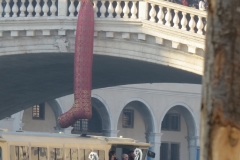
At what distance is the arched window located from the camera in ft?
150

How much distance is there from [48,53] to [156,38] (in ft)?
12.0

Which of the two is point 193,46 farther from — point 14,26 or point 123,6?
point 14,26

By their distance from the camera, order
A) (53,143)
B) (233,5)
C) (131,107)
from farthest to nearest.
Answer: (131,107), (53,143), (233,5)

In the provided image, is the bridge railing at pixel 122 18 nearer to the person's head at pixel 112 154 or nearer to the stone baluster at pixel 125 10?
the stone baluster at pixel 125 10

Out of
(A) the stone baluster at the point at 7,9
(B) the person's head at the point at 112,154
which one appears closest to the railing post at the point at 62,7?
(A) the stone baluster at the point at 7,9

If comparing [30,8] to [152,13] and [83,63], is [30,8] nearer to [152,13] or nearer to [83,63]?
[83,63]

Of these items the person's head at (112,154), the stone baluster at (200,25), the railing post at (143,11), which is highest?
the railing post at (143,11)

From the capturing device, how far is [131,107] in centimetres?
4962

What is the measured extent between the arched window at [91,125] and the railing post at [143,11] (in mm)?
24959

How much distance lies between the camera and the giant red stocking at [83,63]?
71.1ft

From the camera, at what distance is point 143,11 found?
2125 cm

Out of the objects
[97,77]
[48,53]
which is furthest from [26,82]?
[48,53]

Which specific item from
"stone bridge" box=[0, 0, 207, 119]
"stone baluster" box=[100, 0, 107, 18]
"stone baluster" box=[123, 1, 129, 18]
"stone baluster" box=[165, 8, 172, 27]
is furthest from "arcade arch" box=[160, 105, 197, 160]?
"stone baluster" box=[165, 8, 172, 27]

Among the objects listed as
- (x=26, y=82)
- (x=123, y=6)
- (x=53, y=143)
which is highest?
(x=123, y=6)
